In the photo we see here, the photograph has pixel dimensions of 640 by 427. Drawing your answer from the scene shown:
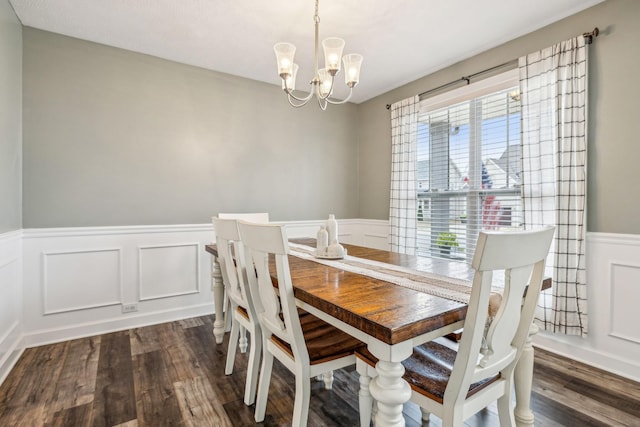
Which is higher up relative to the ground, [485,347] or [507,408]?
[485,347]

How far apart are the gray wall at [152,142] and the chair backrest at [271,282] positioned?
195 cm

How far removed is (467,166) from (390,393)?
2.64m

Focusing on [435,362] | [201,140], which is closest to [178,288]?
[201,140]

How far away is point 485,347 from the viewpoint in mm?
1108

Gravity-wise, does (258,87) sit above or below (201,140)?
above

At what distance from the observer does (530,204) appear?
244 cm

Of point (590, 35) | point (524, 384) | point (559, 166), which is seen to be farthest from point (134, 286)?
point (590, 35)

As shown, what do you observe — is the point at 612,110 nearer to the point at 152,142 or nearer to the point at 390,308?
the point at 390,308

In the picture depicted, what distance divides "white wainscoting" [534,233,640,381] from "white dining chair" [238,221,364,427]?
A: 1864 millimetres

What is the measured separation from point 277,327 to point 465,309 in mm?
Result: 784

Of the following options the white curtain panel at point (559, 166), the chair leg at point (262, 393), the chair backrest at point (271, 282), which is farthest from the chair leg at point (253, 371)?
the white curtain panel at point (559, 166)

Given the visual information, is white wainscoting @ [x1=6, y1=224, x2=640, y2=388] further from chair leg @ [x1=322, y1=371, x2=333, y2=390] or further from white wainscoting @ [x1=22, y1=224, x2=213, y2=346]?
chair leg @ [x1=322, y1=371, x2=333, y2=390]

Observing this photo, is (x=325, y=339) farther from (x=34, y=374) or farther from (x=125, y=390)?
(x=34, y=374)

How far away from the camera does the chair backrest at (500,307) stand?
0.90 metres
